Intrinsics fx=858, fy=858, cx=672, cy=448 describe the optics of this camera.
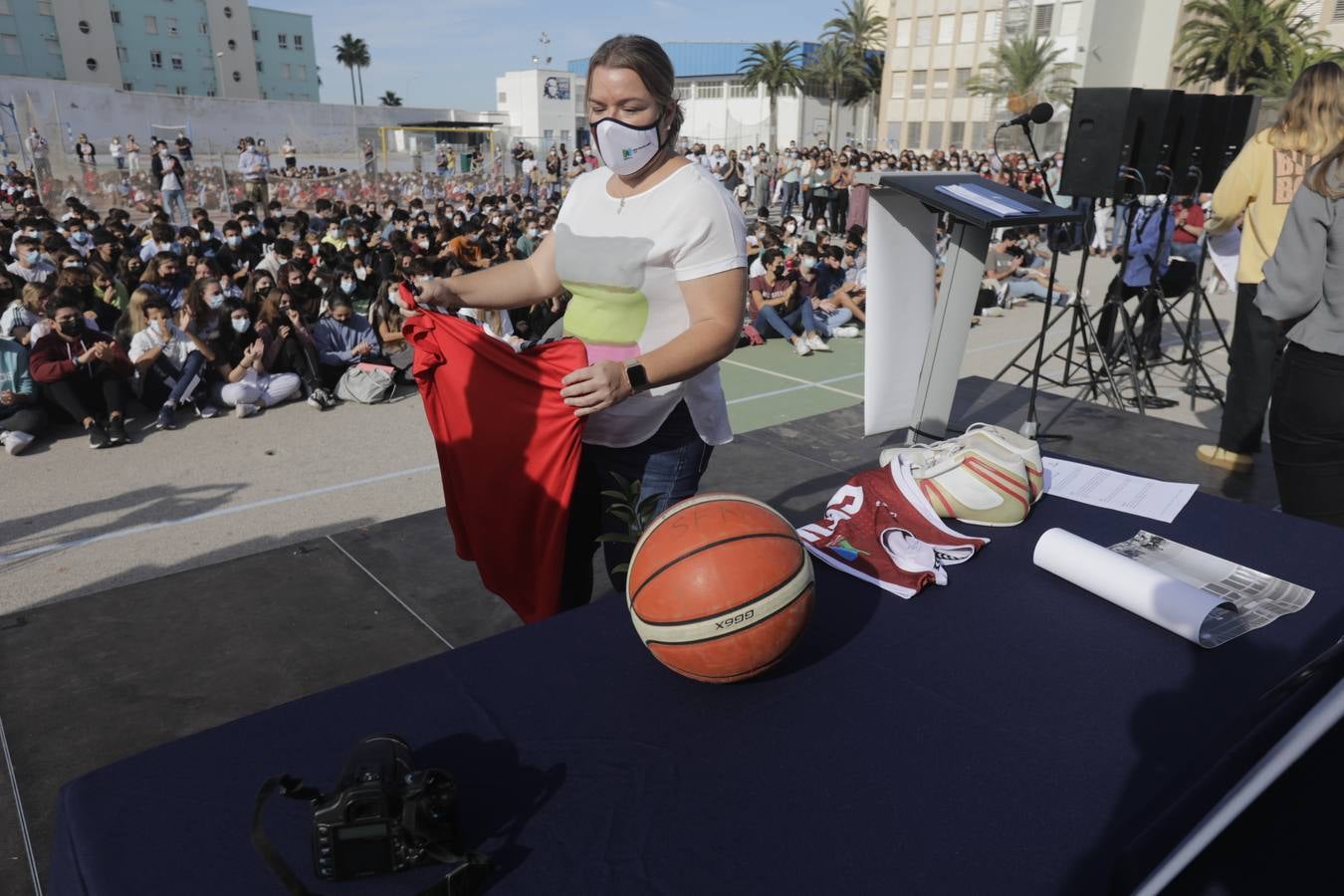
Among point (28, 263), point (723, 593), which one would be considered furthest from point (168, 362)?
point (723, 593)

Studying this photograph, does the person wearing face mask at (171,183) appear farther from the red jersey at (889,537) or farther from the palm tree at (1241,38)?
the palm tree at (1241,38)

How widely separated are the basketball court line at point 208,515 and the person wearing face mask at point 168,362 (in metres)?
1.98

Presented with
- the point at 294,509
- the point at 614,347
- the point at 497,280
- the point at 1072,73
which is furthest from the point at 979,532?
the point at 1072,73

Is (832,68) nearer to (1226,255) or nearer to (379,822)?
(1226,255)

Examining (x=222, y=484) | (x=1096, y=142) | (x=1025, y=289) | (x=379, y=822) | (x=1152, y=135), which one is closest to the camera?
(x=379, y=822)

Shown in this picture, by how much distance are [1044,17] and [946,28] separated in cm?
682

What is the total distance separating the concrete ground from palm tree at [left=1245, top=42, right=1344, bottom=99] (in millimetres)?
38908

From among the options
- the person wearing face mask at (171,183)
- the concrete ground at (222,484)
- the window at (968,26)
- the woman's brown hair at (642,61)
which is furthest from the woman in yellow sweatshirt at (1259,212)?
the window at (968,26)

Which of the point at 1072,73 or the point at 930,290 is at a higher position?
the point at 1072,73

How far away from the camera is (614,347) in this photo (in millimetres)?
2359

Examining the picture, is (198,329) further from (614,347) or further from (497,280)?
(614,347)

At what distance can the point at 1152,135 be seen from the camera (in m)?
6.19

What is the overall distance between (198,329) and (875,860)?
731cm

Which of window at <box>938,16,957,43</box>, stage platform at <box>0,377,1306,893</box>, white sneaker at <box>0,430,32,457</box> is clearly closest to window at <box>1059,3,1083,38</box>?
window at <box>938,16,957,43</box>
